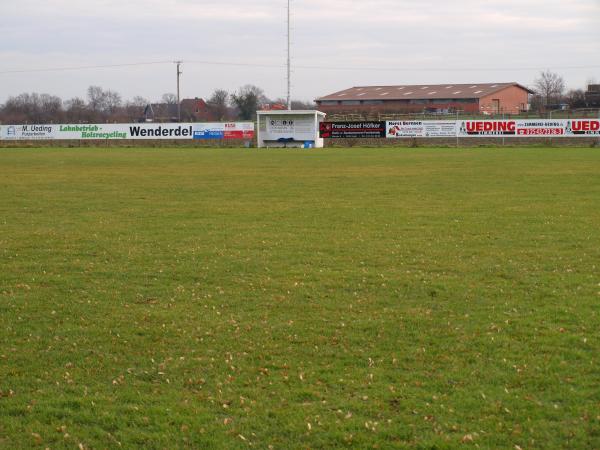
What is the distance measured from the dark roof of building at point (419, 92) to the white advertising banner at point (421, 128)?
4093 cm

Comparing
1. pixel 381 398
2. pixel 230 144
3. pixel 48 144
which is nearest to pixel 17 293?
pixel 381 398

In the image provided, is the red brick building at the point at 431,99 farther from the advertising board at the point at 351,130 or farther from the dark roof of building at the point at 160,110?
the advertising board at the point at 351,130

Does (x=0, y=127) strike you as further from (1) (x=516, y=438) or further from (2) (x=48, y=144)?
(1) (x=516, y=438)

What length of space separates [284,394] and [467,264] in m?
5.47

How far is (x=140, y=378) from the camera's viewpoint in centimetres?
636

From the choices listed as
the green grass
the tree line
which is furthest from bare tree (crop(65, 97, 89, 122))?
the green grass

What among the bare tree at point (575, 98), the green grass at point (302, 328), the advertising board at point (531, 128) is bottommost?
the green grass at point (302, 328)

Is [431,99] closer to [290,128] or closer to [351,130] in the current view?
[351,130]

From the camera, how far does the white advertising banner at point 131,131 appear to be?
59594 millimetres

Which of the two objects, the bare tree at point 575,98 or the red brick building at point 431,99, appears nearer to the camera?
the bare tree at point 575,98

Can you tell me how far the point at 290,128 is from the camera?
2247 inches

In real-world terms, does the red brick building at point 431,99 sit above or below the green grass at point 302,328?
above

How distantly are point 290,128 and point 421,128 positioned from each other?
378 inches

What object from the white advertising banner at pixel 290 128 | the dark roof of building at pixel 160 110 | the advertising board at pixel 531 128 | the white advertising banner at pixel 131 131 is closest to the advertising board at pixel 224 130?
the white advertising banner at pixel 131 131
